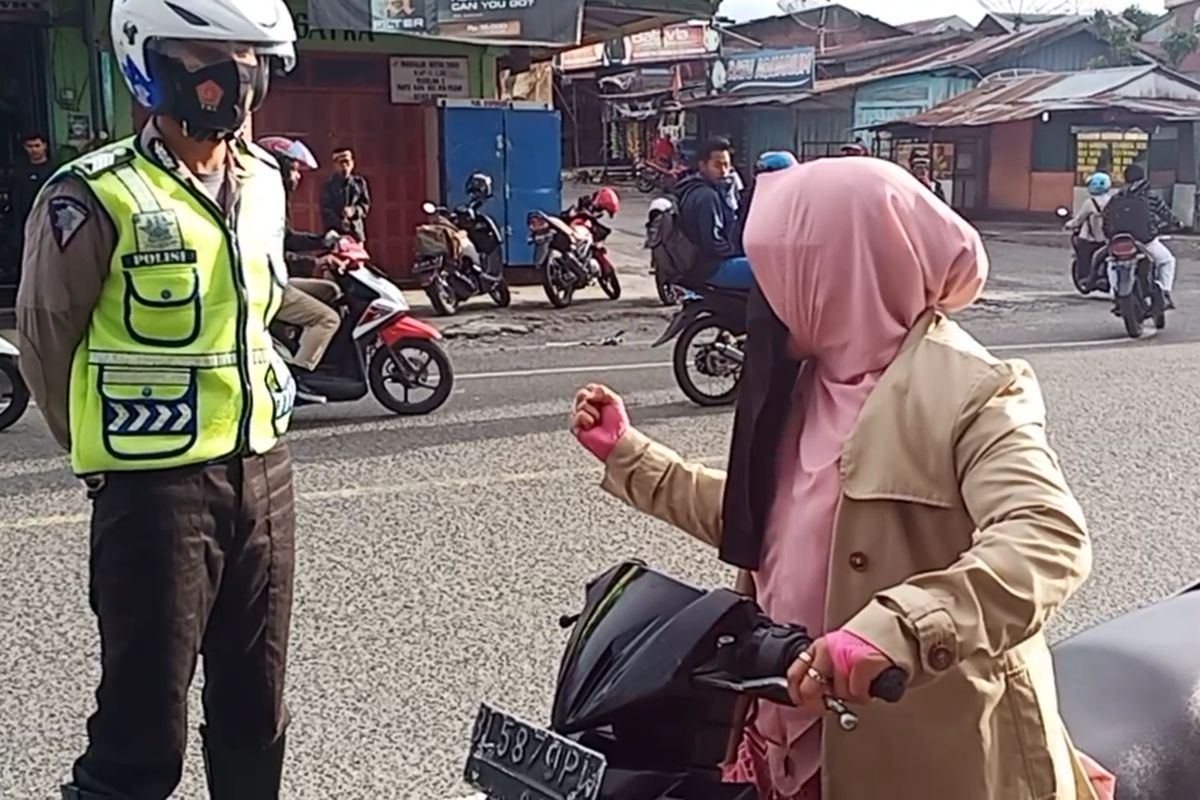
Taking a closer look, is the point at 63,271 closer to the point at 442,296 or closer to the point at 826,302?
the point at 826,302

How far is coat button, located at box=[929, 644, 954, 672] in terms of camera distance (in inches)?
63.4

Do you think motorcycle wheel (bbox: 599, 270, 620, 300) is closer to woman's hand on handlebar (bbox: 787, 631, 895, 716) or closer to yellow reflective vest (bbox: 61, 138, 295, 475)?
yellow reflective vest (bbox: 61, 138, 295, 475)

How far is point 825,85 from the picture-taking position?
3578cm

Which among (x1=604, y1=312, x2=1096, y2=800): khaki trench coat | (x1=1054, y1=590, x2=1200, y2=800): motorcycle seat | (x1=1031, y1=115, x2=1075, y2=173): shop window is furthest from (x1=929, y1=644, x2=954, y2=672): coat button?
(x1=1031, y1=115, x2=1075, y2=173): shop window

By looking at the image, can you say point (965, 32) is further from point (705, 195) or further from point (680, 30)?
point (705, 195)

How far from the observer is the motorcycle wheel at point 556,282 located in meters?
14.5

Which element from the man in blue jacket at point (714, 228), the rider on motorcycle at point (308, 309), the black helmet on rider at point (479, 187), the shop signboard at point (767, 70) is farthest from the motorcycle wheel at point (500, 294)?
the shop signboard at point (767, 70)

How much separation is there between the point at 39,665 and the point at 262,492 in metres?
2.01

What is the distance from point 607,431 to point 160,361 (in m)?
0.86

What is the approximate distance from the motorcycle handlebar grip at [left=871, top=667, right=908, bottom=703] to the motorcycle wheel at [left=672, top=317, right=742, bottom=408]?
24.1ft

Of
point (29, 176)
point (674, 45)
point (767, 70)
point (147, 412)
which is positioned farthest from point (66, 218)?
point (674, 45)

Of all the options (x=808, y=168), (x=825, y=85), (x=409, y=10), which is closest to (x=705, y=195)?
(x=409, y=10)

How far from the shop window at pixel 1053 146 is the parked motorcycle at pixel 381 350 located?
78.2 ft

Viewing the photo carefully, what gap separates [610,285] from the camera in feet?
49.8
